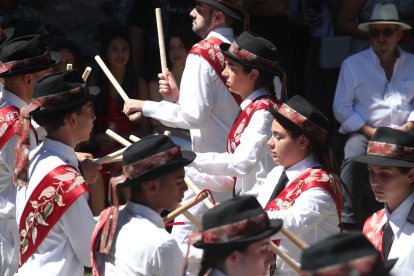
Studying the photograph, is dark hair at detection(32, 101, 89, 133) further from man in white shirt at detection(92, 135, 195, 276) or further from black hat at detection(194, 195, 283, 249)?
black hat at detection(194, 195, 283, 249)

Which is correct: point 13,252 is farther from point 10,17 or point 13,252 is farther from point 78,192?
point 10,17

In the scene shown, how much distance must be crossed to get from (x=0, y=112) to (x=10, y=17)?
10.5 ft

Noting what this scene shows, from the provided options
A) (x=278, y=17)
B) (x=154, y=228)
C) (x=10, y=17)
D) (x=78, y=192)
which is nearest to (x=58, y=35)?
(x=10, y=17)

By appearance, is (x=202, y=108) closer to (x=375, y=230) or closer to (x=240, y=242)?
(x=375, y=230)

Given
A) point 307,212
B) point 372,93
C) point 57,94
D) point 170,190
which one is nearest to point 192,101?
point 57,94

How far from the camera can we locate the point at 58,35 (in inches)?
424

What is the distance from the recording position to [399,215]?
20.0ft

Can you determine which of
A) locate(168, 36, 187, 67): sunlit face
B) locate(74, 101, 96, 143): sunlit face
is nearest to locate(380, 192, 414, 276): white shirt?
locate(74, 101, 96, 143): sunlit face

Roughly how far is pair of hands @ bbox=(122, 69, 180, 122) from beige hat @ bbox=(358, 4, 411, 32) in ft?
7.21

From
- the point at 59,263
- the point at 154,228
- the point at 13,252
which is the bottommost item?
the point at 13,252

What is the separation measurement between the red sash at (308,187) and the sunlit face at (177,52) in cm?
348

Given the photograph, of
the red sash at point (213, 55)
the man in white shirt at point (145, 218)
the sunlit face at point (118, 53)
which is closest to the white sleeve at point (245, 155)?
the red sash at point (213, 55)

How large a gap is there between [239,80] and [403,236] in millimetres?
1554

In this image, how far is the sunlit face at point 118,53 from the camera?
9758 millimetres
